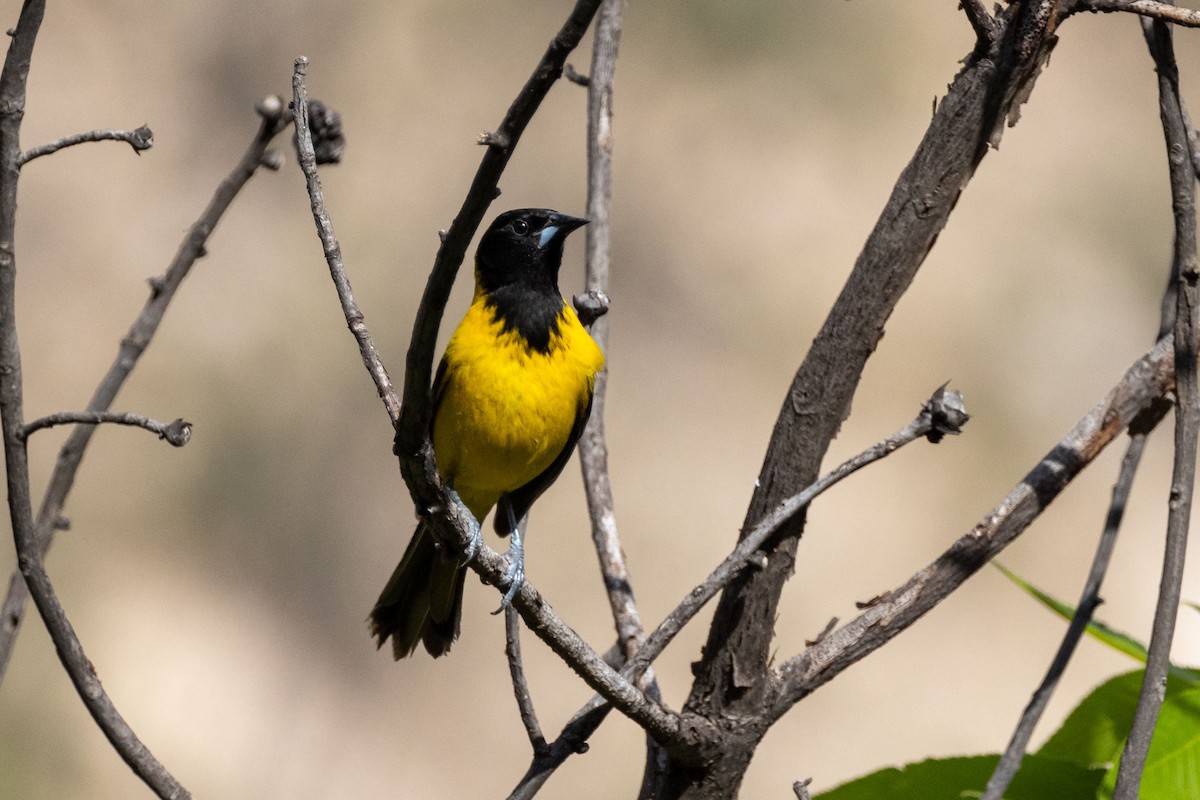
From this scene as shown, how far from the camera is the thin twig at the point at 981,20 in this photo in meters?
2.03

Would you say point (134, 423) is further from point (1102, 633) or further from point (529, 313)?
point (529, 313)

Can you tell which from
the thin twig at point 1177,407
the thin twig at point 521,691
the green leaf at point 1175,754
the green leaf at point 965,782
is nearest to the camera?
the thin twig at point 1177,407

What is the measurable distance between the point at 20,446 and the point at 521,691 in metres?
0.94

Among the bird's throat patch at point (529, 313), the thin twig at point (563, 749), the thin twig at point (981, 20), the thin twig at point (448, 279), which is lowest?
the thin twig at point (563, 749)

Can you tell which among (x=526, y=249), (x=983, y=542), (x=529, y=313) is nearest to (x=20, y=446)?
(x=983, y=542)

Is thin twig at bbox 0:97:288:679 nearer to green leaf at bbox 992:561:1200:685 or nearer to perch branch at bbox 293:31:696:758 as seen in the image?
perch branch at bbox 293:31:696:758

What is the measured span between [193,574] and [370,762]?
1.70 meters

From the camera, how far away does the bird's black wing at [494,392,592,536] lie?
3.54 metres

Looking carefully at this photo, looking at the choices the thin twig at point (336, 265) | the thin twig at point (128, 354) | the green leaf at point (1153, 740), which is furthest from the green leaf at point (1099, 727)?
the thin twig at point (128, 354)

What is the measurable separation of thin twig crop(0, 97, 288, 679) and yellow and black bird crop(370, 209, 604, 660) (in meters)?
1.06

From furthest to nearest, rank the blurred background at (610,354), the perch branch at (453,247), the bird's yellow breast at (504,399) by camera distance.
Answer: the blurred background at (610,354)
the bird's yellow breast at (504,399)
the perch branch at (453,247)

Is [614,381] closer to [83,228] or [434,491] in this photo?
[83,228]

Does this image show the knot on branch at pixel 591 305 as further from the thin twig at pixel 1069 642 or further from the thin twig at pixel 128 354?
the thin twig at pixel 1069 642

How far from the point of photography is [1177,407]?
2004 mm
